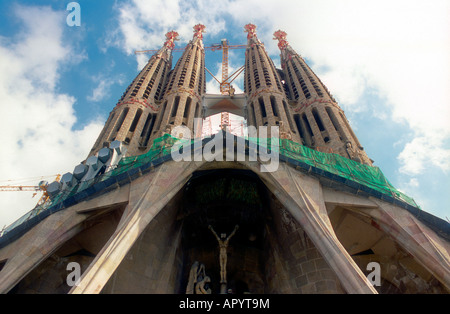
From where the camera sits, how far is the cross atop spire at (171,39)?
40531 millimetres

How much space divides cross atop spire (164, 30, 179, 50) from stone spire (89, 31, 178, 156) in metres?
9.87

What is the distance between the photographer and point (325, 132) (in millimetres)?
21219

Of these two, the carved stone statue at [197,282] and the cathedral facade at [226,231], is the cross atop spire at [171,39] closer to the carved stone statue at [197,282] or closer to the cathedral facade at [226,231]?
the cathedral facade at [226,231]

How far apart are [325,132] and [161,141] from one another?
1140cm

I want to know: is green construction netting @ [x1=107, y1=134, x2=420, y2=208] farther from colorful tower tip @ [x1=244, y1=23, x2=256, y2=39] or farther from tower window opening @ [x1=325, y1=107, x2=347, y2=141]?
colorful tower tip @ [x1=244, y1=23, x2=256, y2=39]

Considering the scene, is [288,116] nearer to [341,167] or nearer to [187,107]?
[187,107]

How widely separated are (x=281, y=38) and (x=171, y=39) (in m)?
14.1

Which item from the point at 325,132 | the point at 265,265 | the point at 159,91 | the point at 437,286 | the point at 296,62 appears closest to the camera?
the point at 437,286

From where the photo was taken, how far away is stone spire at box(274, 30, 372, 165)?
1900 centimetres

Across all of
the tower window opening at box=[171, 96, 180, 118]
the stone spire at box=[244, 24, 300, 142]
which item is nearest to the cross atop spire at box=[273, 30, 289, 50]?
the stone spire at box=[244, 24, 300, 142]

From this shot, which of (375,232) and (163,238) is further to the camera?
(163,238)
